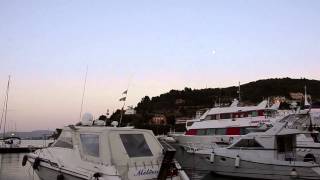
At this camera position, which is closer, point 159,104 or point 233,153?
point 233,153

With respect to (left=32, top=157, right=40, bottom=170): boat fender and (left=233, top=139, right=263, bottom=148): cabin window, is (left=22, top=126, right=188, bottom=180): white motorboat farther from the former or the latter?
(left=233, top=139, right=263, bottom=148): cabin window

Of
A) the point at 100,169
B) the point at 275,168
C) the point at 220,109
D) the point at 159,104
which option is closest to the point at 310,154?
the point at 275,168

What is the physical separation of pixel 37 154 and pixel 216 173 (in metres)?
10.8

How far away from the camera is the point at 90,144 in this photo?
1059 cm

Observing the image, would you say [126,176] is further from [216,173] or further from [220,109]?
[220,109]

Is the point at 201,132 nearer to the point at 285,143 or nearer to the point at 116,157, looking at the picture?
the point at 285,143

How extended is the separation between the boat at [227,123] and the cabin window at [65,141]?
59.6 feet

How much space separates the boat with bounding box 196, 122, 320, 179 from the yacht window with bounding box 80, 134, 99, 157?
36.9 ft

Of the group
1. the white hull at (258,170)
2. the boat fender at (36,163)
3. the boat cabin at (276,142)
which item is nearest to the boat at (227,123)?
the white hull at (258,170)

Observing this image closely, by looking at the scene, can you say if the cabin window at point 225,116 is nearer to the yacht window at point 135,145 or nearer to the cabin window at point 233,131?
the cabin window at point 233,131

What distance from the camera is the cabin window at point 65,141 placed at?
11.9 m

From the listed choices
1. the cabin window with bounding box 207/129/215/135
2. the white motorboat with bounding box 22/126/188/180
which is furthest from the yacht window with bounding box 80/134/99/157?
the cabin window with bounding box 207/129/215/135

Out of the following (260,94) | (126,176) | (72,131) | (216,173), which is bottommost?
(216,173)

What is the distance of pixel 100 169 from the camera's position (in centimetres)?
950
